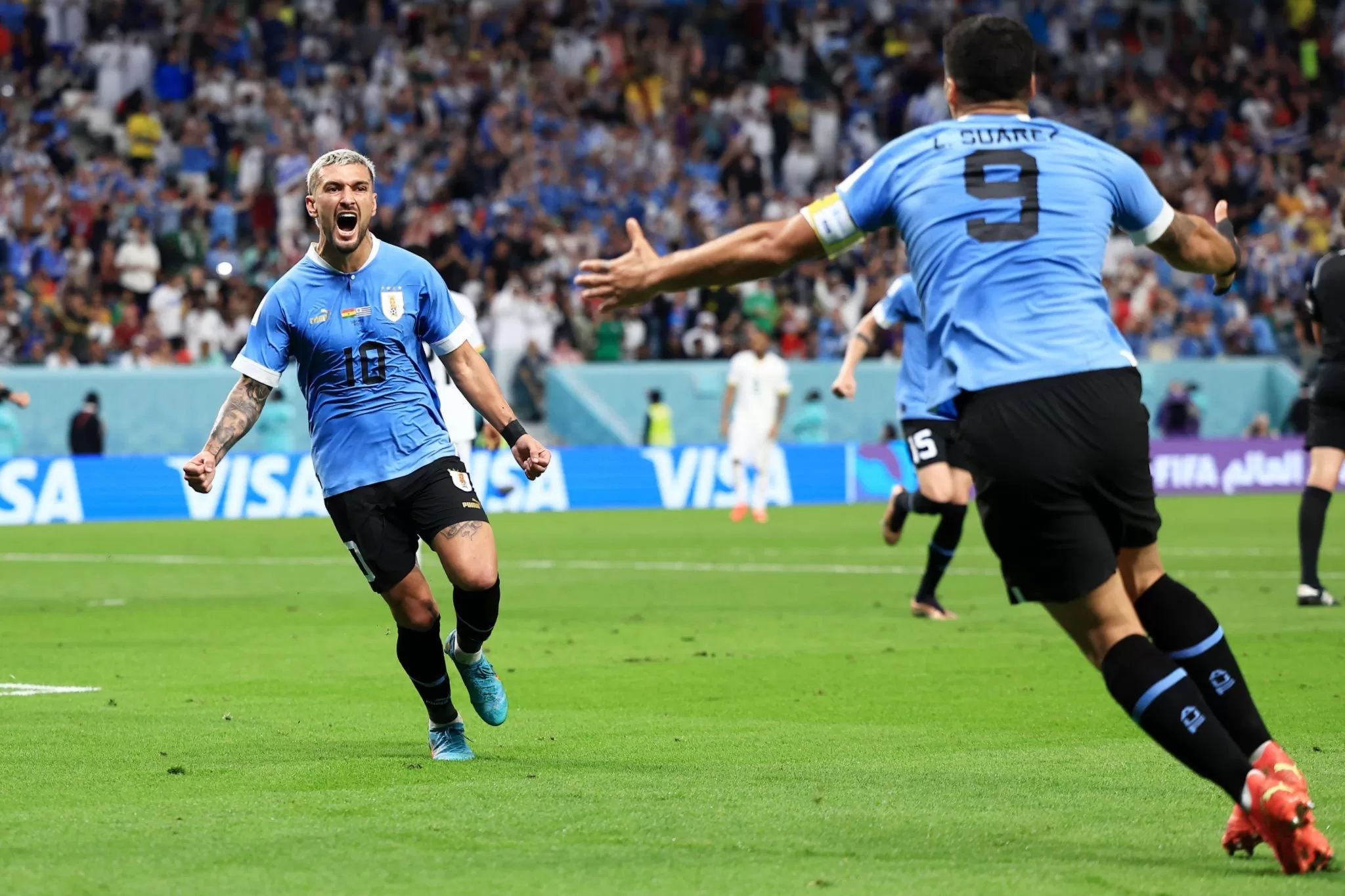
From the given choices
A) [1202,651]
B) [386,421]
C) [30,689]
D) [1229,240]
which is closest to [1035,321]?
[1229,240]

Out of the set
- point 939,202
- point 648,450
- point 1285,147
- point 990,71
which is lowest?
point 648,450

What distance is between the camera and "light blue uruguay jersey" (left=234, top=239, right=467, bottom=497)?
7508 mm

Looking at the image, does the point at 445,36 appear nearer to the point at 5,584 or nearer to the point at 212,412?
the point at 212,412

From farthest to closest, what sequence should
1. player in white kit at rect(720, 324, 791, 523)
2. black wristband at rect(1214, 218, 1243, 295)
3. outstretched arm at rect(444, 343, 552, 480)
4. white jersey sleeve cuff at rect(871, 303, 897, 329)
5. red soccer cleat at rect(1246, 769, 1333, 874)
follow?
player in white kit at rect(720, 324, 791, 523) → white jersey sleeve cuff at rect(871, 303, 897, 329) → outstretched arm at rect(444, 343, 552, 480) → black wristband at rect(1214, 218, 1243, 295) → red soccer cleat at rect(1246, 769, 1333, 874)

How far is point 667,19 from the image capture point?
120 ft

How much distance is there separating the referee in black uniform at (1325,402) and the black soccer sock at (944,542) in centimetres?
225

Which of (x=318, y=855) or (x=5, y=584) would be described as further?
(x=5, y=584)

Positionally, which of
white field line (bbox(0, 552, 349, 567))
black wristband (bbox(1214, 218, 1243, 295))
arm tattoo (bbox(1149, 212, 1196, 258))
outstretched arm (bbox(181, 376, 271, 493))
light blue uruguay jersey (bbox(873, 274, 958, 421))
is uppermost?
arm tattoo (bbox(1149, 212, 1196, 258))

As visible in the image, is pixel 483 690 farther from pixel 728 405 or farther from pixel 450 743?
pixel 728 405

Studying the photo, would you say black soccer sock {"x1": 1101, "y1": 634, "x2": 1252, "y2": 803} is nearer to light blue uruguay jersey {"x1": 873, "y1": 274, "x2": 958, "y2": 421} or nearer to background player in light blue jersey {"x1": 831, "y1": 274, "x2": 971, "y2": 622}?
light blue uruguay jersey {"x1": 873, "y1": 274, "x2": 958, "y2": 421}

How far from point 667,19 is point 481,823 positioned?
32.0 meters

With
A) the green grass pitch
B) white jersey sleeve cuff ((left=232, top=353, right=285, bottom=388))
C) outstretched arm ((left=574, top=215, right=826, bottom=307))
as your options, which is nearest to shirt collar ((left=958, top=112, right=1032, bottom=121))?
outstretched arm ((left=574, top=215, right=826, bottom=307))

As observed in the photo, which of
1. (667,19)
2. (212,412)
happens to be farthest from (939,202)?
(667,19)

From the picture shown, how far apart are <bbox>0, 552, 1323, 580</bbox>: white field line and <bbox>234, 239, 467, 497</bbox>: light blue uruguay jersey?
984 centimetres
